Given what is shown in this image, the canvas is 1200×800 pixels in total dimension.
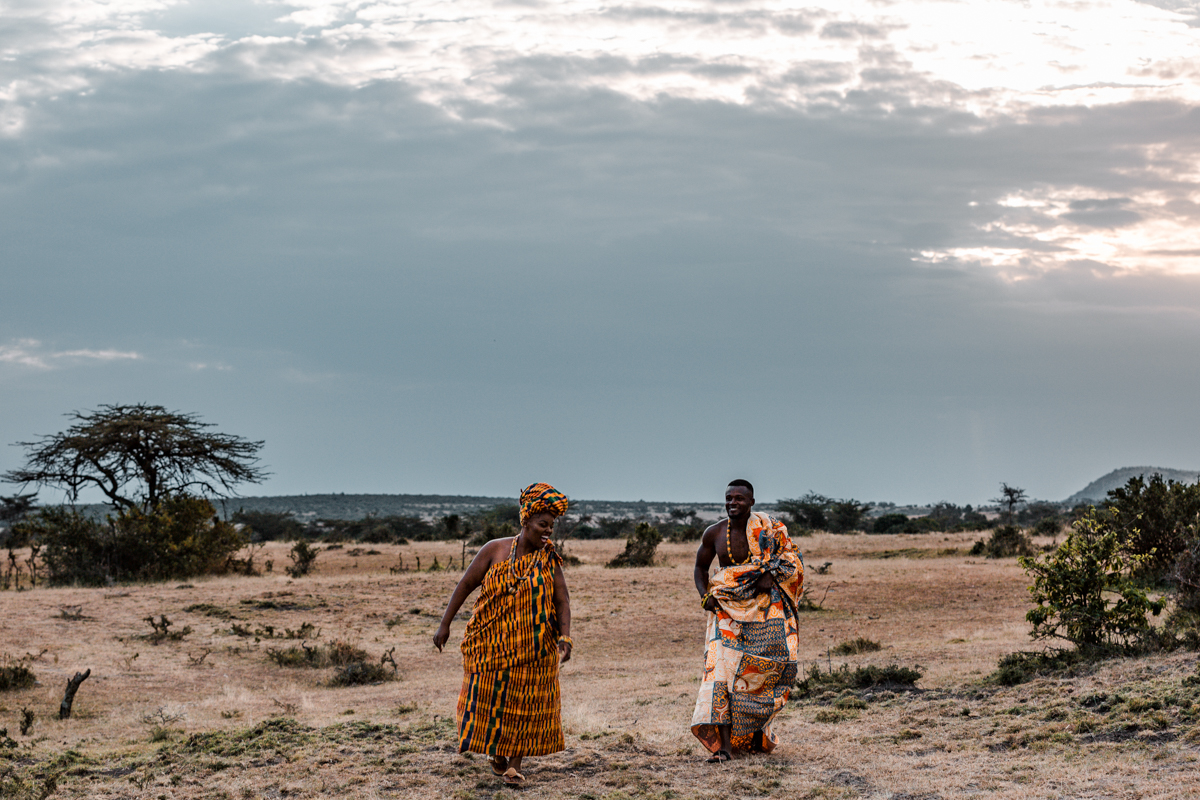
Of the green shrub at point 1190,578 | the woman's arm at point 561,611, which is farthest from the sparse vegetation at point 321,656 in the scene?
the green shrub at point 1190,578

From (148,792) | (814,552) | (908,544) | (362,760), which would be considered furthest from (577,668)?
(908,544)

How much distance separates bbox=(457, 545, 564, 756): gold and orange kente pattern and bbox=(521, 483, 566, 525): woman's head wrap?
30cm

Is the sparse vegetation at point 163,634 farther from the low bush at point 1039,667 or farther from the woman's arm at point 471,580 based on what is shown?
the low bush at point 1039,667

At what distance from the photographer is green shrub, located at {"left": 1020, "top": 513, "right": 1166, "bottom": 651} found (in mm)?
10562

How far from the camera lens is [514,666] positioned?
6.82 metres

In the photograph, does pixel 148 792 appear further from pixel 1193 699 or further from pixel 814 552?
pixel 814 552

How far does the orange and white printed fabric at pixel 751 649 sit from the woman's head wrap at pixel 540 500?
141 cm

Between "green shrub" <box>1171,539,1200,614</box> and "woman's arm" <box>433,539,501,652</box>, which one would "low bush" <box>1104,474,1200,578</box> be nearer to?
"green shrub" <box>1171,539,1200,614</box>

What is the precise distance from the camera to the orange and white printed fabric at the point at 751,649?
24.3 ft

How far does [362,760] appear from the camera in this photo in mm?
7680

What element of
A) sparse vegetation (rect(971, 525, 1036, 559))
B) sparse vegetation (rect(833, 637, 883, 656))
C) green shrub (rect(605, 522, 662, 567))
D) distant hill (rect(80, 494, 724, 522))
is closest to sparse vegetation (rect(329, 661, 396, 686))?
sparse vegetation (rect(833, 637, 883, 656))

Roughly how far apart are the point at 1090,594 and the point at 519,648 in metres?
6.96

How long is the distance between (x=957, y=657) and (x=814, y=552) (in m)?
24.9

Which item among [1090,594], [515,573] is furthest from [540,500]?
[1090,594]
